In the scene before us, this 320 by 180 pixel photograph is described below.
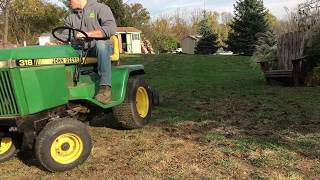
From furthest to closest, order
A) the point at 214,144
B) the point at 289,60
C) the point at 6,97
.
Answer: the point at 289,60 → the point at 214,144 → the point at 6,97

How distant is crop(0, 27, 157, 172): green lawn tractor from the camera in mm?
4605

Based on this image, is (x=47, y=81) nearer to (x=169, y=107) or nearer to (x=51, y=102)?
(x=51, y=102)

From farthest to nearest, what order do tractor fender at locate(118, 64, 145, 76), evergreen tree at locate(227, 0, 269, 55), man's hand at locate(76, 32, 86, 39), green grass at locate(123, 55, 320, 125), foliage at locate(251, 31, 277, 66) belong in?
evergreen tree at locate(227, 0, 269, 55), foliage at locate(251, 31, 277, 66), green grass at locate(123, 55, 320, 125), tractor fender at locate(118, 64, 145, 76), man's hand at locate(76, 32, 86, 39)

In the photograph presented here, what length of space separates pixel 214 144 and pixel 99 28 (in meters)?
1.99

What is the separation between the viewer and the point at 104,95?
5.64m

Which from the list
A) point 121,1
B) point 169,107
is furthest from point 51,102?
point 121,1

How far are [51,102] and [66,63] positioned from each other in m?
0.55

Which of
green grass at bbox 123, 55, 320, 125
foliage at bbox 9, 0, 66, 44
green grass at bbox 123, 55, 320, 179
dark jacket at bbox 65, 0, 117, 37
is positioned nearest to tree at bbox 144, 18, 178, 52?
foliage at bbox 9, 0, 66, 44

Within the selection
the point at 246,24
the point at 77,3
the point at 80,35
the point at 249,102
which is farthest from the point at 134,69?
the point at 246,24

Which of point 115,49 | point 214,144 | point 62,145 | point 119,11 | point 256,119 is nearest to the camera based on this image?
point 62,145

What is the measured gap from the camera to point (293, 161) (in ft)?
15.2

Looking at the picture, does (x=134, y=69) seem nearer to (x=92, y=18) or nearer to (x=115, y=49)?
(x=115, y=49)

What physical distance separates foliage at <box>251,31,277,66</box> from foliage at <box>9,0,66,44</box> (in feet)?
72.0

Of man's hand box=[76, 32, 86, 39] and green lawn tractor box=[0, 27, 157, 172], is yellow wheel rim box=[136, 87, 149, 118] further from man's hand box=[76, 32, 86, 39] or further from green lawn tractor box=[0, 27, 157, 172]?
man's hand box=[76, 32, 86, 39]
